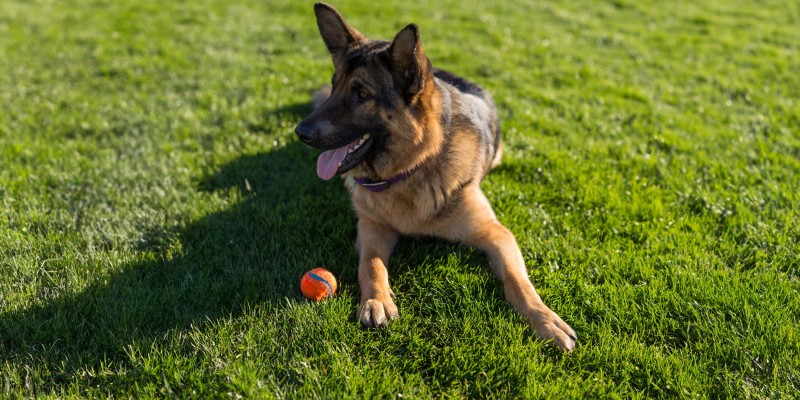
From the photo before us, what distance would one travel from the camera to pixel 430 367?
315 centimetres

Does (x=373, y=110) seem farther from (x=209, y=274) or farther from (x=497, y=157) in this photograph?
(x=497, y=157)

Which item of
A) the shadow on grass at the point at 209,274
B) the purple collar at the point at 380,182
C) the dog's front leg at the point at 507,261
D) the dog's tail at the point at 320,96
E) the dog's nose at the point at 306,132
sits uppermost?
the dog's nose at the point at 306,132

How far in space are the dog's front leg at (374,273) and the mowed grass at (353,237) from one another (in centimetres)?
10

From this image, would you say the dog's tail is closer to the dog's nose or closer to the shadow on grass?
the shadow on grass

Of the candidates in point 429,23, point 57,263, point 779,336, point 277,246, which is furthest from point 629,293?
point 429,23

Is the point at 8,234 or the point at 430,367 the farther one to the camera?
the point at 8,234

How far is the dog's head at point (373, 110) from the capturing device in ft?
12.0

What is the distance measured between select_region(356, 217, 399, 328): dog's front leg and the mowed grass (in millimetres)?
100

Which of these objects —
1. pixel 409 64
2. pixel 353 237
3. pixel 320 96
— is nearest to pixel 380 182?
pixel 353 237

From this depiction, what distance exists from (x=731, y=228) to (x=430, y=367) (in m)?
3.06

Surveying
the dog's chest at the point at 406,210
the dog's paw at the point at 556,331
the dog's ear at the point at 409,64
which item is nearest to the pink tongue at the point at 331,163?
the dog's chest at the point at 406,210

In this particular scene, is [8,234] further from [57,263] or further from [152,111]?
[152,111]

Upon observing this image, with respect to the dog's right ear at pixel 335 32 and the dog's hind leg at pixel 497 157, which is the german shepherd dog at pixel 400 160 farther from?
the dog's hind leg at pixel 497 157

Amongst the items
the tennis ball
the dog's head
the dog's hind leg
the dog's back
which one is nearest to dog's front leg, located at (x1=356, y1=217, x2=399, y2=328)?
the tennis ball
